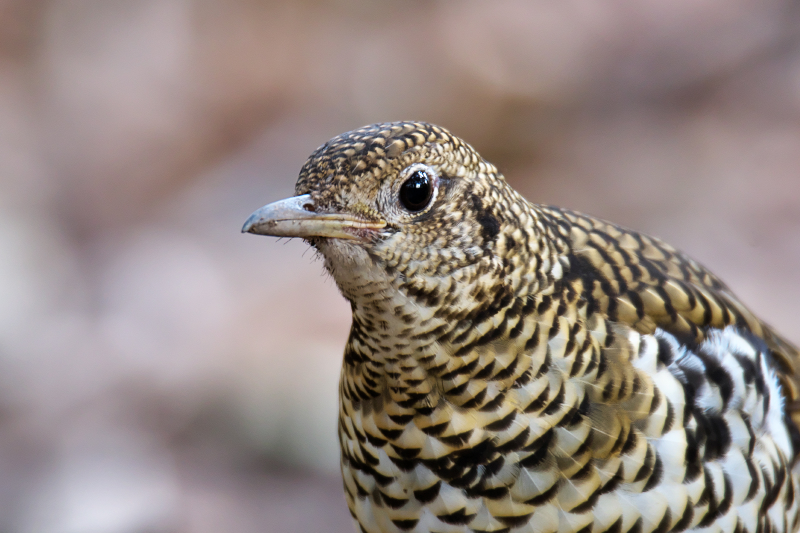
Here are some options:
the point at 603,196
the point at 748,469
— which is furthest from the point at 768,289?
the point at 748,469

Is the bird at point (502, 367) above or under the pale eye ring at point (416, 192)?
under

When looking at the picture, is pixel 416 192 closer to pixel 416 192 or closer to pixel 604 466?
pixel 416 192

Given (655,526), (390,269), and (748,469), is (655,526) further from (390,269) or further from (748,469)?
(390,269)

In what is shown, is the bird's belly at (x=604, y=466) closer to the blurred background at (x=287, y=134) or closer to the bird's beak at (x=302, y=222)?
the bird's beak at (x=302, y=222)

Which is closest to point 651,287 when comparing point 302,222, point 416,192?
point 416,192

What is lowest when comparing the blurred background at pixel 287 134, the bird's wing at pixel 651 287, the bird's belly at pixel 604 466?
the bird's belly at pixel 604 466

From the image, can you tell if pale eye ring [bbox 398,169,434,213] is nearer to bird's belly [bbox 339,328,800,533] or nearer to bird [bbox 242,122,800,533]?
bird [bbox 242,122,800,533]

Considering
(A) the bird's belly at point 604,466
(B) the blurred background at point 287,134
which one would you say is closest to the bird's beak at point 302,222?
(A) the bird's belly at point 604,466

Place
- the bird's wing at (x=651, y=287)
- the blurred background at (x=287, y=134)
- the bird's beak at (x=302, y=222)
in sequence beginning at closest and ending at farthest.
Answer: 1. the bird's beak at (x=302, y=222)
2. the bird's wing at (x=651, y=287)
3. the blurred background at (x=287, y=134)
